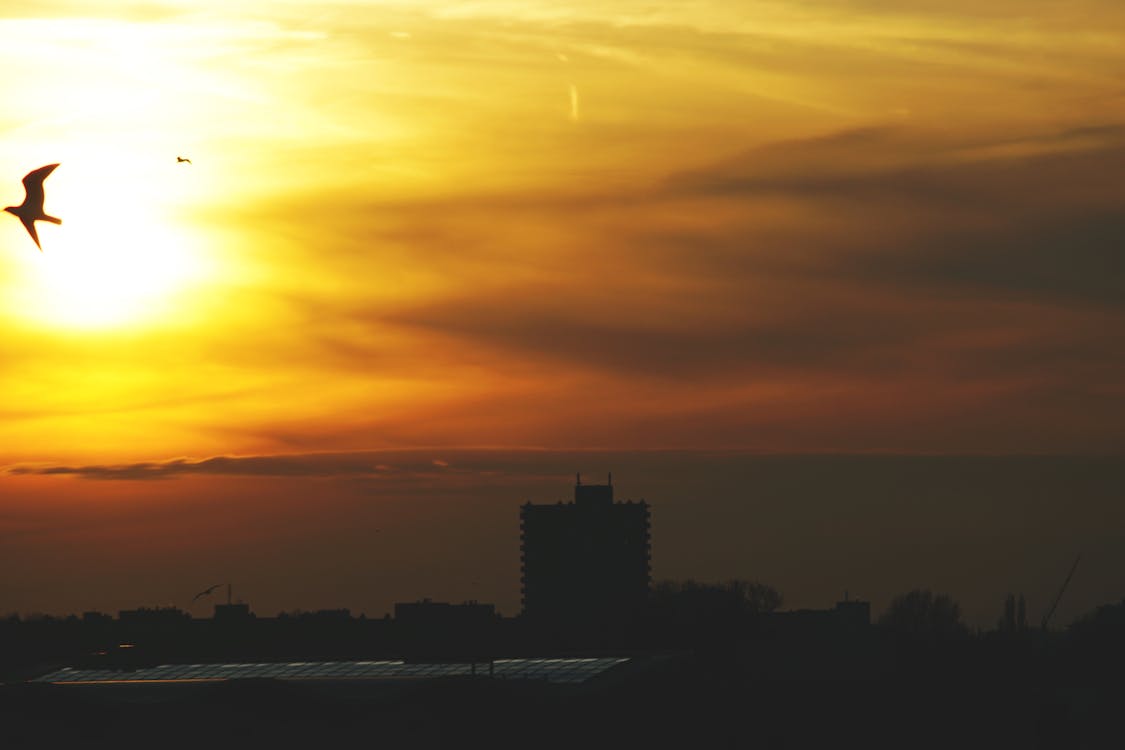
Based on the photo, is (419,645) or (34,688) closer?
(34,688)

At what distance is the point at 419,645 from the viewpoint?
188 meters

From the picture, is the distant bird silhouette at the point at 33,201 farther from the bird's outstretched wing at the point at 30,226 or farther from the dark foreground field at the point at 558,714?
the dark foreground field at the point at 558,714

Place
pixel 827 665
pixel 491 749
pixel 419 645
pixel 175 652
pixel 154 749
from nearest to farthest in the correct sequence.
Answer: pixel 491 749 → pixel 154 749 → pixel 827 665 → pixel 175 652 → pixel 419 645

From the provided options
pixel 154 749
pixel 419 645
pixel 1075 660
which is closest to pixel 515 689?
pixel 154 749

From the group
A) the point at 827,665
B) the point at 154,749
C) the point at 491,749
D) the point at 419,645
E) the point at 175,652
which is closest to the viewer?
the point at 491,749

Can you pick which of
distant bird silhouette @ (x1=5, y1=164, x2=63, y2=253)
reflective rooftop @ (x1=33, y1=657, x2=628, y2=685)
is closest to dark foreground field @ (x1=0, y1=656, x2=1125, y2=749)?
reflective rooftop @ (x1=33, y1=657, x2=628, y2=685)

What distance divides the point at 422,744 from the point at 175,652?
77.8m

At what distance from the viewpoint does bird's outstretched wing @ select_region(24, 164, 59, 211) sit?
79625 millimetres

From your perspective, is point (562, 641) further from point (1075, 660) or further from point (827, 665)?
point (827, 665)

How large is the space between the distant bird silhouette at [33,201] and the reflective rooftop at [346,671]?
35638mm

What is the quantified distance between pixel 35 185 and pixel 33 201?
3.00 ft

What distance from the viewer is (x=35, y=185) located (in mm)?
80188

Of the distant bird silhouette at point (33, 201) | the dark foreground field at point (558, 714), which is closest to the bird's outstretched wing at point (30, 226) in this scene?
the distant bird silhouette at point (33, 201)

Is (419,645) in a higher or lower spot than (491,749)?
higher
